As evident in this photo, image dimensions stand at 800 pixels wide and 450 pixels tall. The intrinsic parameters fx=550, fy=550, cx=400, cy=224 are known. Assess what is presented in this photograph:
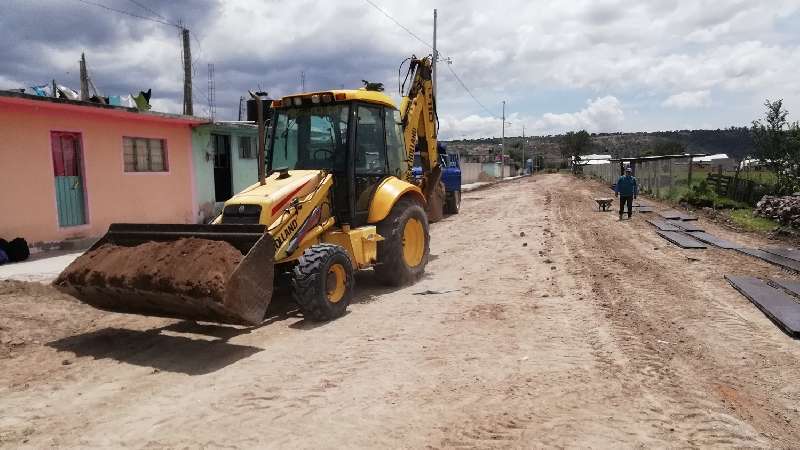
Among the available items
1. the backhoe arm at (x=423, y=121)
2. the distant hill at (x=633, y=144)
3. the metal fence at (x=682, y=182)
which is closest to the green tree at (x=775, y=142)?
the metal fence at (x=682, y=182)

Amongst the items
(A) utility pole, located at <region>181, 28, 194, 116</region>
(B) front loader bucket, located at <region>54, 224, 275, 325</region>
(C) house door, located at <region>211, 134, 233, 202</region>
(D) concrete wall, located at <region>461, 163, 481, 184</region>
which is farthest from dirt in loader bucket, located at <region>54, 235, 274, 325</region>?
(D) concrete wall, located at <region>461, 163, 481, 184</region>

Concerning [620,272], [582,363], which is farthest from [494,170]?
[582,363]

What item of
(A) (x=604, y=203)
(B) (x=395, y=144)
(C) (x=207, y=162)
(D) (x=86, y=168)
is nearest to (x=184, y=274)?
(B) (x=395, y=144)

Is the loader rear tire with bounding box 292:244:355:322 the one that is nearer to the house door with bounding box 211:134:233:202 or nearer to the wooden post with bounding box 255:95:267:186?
the wooden post with bounding box 255:95:267:186

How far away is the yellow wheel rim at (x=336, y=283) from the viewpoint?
237 inches

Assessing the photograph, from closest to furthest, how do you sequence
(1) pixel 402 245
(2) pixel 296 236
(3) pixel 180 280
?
(3) pixel 180 280 → (2) pixel 296 236 → (1) pixel 402 245

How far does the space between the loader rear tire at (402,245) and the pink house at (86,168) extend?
7022mm

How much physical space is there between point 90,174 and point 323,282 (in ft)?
26.6

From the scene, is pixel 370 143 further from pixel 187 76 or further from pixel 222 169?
pixel 187 76

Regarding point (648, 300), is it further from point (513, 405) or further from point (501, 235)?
point (501, 235)

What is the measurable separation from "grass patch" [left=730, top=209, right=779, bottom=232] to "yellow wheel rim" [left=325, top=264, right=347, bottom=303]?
42.1 feet

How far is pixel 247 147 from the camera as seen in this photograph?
16.9 m

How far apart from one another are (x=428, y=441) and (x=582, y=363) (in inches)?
75.1

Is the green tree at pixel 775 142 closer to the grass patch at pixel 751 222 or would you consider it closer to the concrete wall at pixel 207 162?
the grass patch at pixel 751 222
